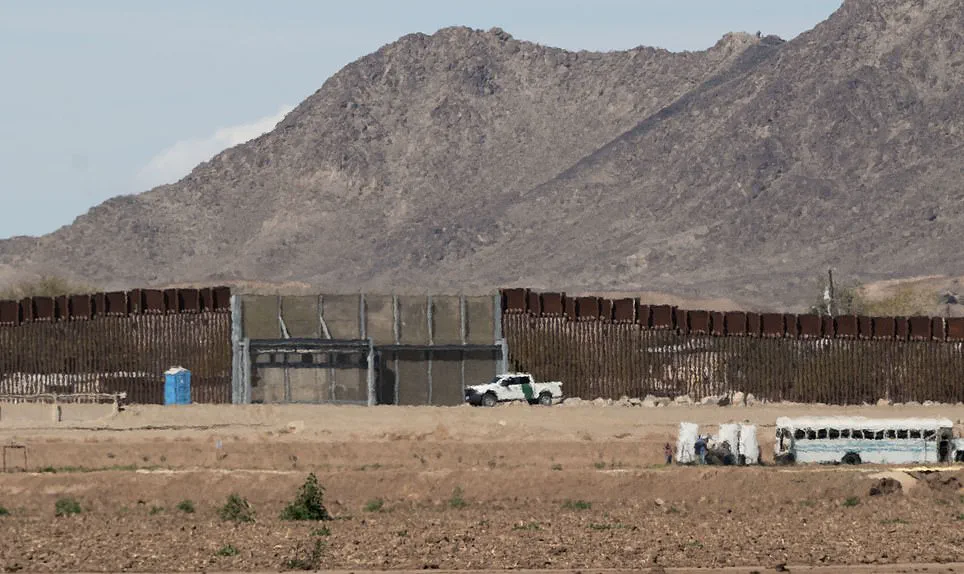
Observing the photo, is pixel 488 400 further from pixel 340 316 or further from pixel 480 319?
pixel 340 316

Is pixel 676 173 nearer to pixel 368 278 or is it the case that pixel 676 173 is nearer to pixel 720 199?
pixel 720 199

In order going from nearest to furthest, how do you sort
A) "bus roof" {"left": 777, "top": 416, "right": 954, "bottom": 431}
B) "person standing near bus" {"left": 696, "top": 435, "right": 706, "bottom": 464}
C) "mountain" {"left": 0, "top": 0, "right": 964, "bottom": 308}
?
"person standing near bus" {"left": 696, "top": 435, "right": 706, "bottom": 464} < "bus roof" {"left": 777, "top": 416, "right": 954, "bottom": 431} < "mountain" {"left": 0, "top": 0, "right": 964, "bottom": 308}

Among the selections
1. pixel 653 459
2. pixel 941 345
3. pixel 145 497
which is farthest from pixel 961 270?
pixel 145 497

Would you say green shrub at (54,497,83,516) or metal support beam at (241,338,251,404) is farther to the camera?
metal support beam at (241,338,251,404)

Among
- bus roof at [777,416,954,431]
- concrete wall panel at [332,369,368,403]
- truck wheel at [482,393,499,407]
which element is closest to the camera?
bus roof at [777,416,954,431]

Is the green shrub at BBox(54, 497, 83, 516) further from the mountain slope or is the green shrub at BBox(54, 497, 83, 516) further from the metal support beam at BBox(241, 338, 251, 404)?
the mountain slope

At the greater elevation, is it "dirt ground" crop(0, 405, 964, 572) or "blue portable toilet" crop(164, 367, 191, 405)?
"blue portable toilet" crop(164, 367, 191, 405)

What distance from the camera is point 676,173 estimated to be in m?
191

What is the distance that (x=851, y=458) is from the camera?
4862 centimetres

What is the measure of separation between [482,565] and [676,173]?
163 meters

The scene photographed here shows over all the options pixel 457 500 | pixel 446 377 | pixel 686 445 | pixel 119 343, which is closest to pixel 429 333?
pixel 446 377

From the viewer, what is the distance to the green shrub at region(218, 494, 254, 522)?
38.2 meters

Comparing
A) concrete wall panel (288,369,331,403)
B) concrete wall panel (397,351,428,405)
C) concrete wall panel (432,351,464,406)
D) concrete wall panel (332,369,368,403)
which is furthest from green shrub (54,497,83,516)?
concrete wall panel (432,351,464,406)

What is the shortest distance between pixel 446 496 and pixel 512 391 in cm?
1922
